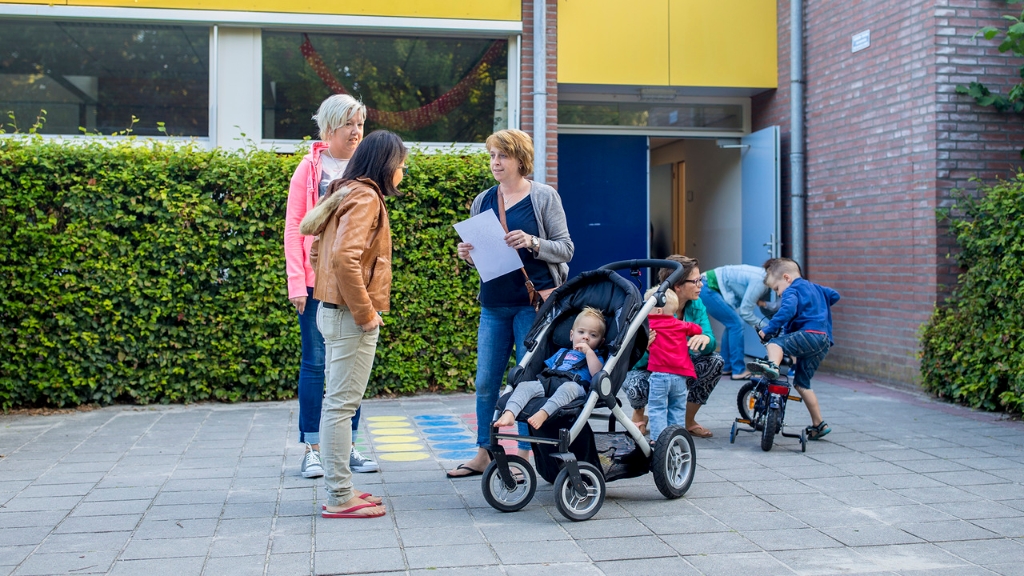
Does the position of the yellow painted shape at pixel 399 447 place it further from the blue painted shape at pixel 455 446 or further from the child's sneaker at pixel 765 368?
the child's sneaker at pixel 765 368

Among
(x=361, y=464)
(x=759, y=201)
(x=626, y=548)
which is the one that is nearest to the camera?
(x=626, y=548)

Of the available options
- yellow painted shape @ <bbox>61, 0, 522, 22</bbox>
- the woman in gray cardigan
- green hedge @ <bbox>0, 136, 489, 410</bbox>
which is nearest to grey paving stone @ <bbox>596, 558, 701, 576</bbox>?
the woman in gray cardigan

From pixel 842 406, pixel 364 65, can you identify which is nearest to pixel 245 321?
pixel 364 65

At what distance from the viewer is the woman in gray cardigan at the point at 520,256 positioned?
5250 millimetres

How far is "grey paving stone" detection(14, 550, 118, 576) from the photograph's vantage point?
3887mm

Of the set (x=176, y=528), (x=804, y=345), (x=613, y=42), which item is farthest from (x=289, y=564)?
(x=613, y=42)

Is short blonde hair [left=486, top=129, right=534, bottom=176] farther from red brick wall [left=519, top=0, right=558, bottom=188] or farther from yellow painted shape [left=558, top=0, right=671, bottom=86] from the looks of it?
yellow painted shape [left=558, top=0, right=671, bottom=86]

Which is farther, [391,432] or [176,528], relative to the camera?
[391,432]

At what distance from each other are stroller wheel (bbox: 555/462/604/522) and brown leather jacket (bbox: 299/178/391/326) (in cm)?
121

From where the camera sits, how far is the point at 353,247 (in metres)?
4.42

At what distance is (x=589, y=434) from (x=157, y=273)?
15.6 feet

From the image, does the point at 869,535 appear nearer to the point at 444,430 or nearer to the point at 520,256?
the point at 520,256

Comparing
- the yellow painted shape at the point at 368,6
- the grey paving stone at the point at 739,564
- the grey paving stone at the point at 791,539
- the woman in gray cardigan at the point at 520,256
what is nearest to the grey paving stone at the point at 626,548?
the grey paving stone at the point at 739,564

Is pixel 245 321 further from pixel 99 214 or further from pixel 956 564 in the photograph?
pixel 956 564
